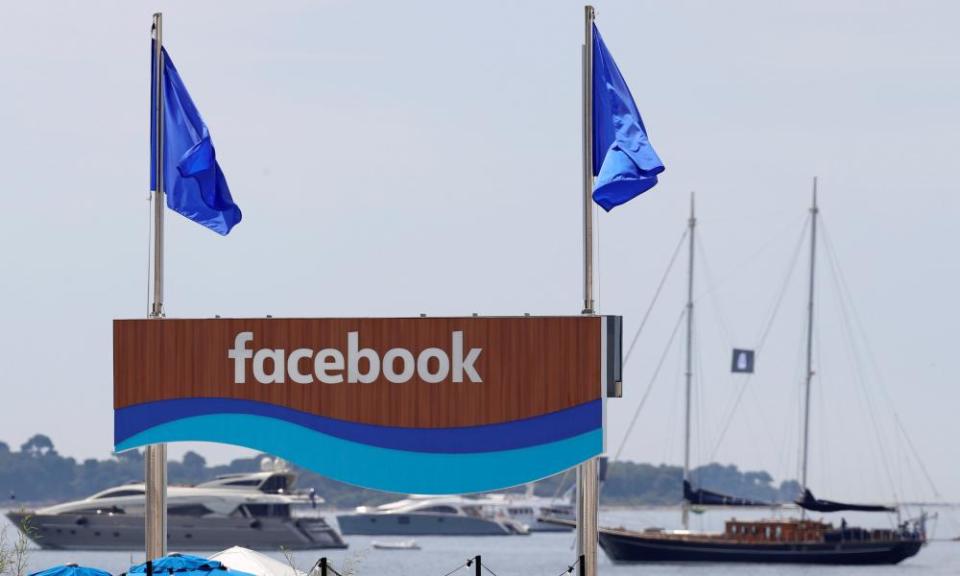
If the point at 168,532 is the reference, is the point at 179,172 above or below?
above

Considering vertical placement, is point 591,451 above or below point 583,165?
below

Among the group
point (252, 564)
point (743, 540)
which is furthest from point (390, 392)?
point (743, 540)

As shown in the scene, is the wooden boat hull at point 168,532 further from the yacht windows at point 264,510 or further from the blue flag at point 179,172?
the blue flag at point 179,172

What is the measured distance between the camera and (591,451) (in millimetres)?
25359

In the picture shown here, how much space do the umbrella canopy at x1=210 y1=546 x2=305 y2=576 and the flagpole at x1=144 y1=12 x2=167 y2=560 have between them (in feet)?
6.74

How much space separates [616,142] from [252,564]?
30.3 feet

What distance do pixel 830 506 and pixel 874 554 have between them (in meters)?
10.7

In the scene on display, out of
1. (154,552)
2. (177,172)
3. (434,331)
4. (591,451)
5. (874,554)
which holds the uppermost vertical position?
(177,172)

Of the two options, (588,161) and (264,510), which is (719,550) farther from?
(588,161)

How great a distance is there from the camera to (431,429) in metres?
25.6

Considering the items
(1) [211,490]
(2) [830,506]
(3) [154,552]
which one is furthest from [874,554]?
(3) [154,552]

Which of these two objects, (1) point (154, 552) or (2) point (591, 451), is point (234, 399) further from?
(2) point (591, 451)

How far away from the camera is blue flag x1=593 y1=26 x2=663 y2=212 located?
82.5 feet

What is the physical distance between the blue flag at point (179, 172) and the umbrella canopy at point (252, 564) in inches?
213
